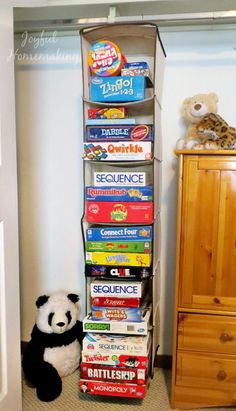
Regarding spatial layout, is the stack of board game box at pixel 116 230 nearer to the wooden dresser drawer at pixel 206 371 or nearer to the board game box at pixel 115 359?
the board game box at pixel 115 359

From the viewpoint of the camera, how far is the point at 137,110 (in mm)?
1945

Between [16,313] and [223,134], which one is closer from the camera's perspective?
A: [16,313]

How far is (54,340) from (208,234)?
1.07m

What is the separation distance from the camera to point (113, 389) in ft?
5.86

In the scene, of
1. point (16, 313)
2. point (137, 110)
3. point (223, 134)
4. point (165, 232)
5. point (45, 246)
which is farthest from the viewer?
point (45, 246)

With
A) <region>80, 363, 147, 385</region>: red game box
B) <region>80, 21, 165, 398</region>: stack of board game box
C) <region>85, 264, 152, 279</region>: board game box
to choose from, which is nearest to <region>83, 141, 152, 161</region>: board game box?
<region>80, 21, 165, 398</region>: stack of board game box

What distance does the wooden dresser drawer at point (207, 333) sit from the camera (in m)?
1.73

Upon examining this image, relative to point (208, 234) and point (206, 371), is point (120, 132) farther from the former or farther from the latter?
point (206, 371)

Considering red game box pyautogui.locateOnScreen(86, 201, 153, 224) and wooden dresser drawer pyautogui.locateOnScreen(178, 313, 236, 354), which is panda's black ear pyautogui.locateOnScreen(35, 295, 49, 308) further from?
wooden dresser drawer pyautogui.locateOnScreen(178, 313, 236, 354)

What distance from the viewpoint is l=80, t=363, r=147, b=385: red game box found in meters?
1.77

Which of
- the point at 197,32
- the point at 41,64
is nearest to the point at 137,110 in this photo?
the point at 197,32

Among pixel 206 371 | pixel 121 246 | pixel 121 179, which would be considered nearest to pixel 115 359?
pixel 206 371

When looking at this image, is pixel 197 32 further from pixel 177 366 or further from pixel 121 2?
pixel 177 366

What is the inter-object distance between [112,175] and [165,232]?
0.56m
